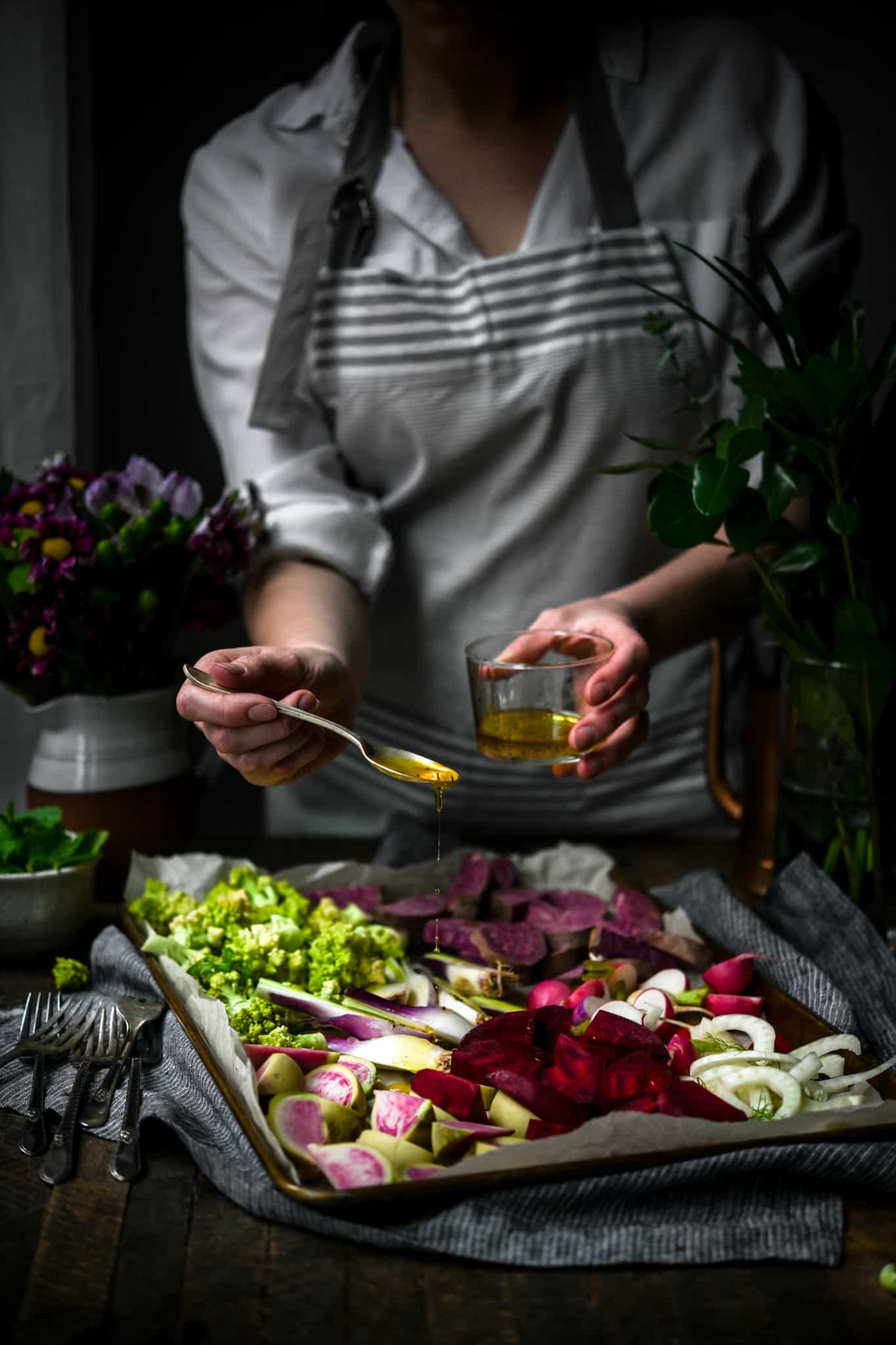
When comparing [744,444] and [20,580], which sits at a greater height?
[744,444]

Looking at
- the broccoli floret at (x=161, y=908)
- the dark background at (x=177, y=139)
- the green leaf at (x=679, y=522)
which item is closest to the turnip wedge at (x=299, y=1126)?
the broccoli floret at (x=161, y=908)

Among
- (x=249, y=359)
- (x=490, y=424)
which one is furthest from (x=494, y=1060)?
(x=249, y=359)

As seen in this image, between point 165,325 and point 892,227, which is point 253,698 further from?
point 892,227

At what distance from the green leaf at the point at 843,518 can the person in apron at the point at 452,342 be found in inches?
13.8

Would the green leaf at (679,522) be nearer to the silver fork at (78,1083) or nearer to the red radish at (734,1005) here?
the red radish at (734,1005)

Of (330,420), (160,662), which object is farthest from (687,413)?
(160,662)

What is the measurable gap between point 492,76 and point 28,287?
0.68 m

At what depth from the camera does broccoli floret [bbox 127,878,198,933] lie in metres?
1.25

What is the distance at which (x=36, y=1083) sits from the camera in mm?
992

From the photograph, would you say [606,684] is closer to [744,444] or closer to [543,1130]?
[744,444]

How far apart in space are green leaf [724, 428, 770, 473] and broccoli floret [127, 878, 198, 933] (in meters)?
0.67

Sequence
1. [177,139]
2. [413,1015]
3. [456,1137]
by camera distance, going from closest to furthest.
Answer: [456,1137]
[413,1015]
[177,139]

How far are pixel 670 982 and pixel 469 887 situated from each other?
30cm

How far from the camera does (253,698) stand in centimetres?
106
